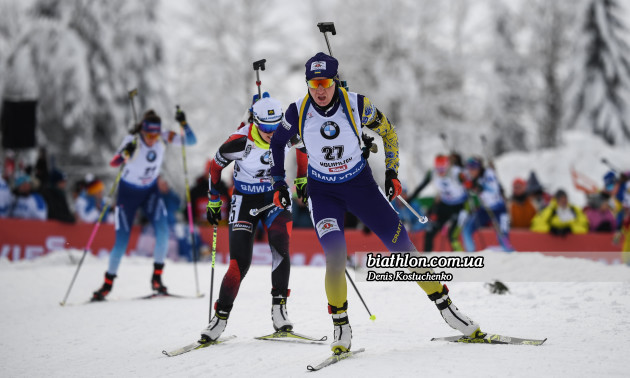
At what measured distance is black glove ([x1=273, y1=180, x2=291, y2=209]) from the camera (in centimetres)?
515

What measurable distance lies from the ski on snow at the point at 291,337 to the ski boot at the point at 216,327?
1.16 ft

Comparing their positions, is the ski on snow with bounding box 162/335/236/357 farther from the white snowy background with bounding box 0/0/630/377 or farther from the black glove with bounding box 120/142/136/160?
the black glove with bounding box 120/142/136/160

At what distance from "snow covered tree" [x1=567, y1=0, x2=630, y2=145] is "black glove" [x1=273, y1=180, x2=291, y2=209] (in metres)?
25.8

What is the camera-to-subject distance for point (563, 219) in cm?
1237

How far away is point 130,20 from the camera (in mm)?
22547

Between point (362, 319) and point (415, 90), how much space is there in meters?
24.0

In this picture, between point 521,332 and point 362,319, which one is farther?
point 362,319

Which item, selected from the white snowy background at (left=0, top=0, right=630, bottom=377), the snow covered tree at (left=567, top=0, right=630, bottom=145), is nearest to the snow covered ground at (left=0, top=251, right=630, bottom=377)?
the white snowy background at (left=0, top=0, right=630, bottom=377)

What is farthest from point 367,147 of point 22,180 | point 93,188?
point 22,180

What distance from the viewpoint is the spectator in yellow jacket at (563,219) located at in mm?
12312

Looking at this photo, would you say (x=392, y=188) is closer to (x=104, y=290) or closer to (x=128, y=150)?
(x=128, y=150)

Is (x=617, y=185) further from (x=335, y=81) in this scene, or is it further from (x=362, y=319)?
(x=335, y=81)

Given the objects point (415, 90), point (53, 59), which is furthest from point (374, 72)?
point (53, 59)

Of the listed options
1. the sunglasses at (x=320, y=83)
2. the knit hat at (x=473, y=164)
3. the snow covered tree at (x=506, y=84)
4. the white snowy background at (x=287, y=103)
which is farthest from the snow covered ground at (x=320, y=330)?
the snow covered tree at (x=506, y=84)
